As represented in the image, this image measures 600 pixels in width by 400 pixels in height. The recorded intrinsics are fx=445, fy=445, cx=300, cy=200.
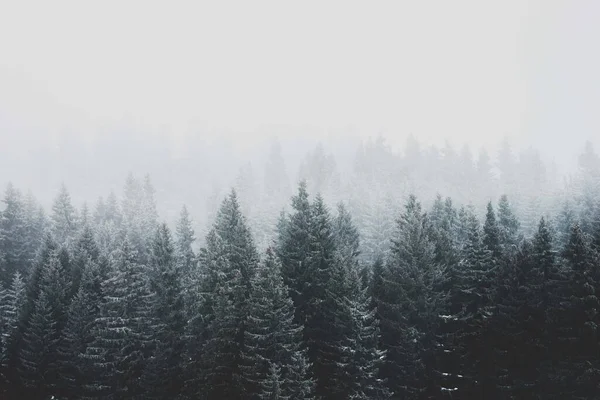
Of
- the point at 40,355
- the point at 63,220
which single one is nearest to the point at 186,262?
the point at 40,355

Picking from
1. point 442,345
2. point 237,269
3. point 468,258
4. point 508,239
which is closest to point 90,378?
point 237,269

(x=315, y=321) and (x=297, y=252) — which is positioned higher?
(x=297, y=252)

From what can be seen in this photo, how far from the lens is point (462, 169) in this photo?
382 feet

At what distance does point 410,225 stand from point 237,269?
45.4ft

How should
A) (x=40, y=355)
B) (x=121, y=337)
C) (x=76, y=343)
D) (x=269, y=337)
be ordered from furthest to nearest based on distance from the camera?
(x=40, y=355)
(x=76, y=343)
(x=121, y=337)
(x=269, y=337)

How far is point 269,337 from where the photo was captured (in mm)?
30625

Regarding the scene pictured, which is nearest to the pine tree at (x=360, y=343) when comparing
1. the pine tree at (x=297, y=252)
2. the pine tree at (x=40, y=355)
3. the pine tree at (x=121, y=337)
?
the pine tree at (x=297, y=252)

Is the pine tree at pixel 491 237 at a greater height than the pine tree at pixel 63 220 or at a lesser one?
lesser

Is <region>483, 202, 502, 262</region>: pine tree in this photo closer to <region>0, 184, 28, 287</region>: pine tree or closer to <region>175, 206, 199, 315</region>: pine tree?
<region>175, 206, 199, 315</region>: pine tree

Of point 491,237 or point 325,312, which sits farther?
point 491,237

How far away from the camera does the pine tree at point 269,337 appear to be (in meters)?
29.4

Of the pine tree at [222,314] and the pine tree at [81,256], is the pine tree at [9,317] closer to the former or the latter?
the pine tree at [81,256]

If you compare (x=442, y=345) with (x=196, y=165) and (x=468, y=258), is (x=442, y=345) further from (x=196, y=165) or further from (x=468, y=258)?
(x=196, y=165)

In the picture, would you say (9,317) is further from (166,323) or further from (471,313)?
(471,313)
